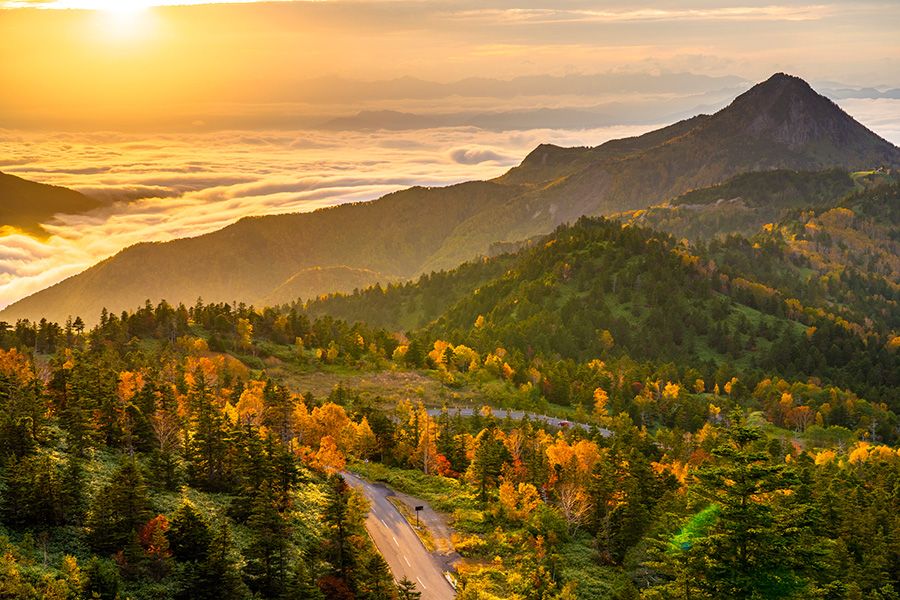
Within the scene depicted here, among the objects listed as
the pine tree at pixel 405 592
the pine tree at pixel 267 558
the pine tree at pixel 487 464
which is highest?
the pine tree at pixel 267 558

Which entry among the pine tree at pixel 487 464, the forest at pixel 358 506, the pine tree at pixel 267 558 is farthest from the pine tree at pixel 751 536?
the pine tree at pixel 487 464

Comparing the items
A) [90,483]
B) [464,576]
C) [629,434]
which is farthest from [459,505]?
[629,434]

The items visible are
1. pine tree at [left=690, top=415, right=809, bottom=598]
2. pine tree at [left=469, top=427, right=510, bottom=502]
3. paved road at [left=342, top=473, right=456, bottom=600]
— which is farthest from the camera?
pine tree at [left=469, top=427, right=510, bottom=502]

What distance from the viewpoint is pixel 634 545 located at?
342 ft

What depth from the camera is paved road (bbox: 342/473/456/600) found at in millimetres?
89812

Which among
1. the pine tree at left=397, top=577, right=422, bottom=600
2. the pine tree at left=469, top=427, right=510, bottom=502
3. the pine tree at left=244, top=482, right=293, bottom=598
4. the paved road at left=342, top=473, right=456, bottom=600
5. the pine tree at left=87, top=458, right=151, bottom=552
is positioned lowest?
the paved road at left=342, top=473, right=456, bottom=600

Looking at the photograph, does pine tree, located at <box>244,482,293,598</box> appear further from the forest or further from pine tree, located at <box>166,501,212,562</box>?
pine tree, located at <box>166,501,212,562</box>

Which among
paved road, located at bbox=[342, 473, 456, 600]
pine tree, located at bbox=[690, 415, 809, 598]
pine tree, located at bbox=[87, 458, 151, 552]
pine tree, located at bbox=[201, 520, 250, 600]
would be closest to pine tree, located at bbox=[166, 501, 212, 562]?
pine tree, located at bbox=[87, 458, 151, 552]

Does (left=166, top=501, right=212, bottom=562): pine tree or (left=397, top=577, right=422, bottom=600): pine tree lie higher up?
(left=166, top=501, right=212, bottom=562): pine tree

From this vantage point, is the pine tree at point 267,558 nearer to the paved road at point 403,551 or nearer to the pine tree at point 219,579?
the pine tree at point 219,579

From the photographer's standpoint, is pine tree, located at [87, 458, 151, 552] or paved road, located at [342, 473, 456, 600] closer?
pine tree, located at [87, 458, 151, 552]

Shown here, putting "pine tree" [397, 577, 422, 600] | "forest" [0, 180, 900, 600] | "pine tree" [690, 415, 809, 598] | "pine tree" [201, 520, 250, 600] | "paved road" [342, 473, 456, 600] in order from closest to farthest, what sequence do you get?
1. "pine tree" [690, 415, 809, 598]
2. "forest" [0, 180, 900, 600]
3. "pine tree" [201, 520, 250, 600]
4. "pine tree" [397, 577, 422, 600]
5. "paved road" [342, 473, 456, 600]

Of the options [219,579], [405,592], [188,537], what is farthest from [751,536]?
[188,537]

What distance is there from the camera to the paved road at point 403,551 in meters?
89.8
